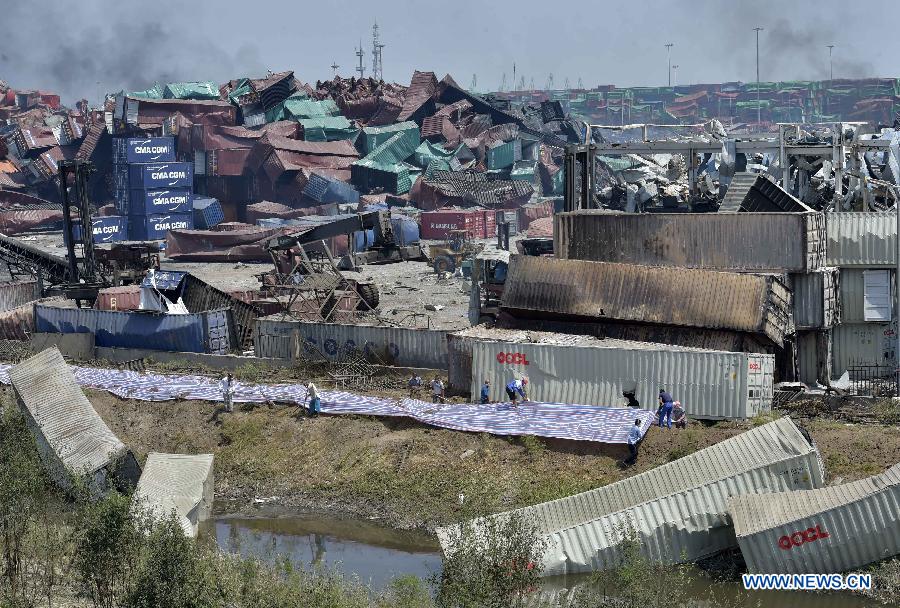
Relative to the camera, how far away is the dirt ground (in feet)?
70.1

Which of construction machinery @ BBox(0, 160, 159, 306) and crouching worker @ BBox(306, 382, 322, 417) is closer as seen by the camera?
crouching worker @ BBox(306, 382, 322, 417)

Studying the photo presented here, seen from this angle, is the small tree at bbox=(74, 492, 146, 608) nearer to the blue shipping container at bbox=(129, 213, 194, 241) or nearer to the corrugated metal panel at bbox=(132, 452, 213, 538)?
the corrugated metal panel at bbox=(132, 452, 213, 538)

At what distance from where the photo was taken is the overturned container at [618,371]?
2262 centimetres

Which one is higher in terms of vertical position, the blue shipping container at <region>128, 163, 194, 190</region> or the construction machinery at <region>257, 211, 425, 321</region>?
the blue shipping container at <region>128, 163, 194, 190</region>

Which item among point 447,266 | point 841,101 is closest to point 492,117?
point 447,266

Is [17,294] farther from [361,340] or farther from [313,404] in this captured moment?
[313,404]

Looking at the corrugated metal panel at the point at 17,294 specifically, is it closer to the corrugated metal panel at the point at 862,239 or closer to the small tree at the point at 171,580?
the corrugated metal panel at the point at 862,239

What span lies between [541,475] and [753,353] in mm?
4943

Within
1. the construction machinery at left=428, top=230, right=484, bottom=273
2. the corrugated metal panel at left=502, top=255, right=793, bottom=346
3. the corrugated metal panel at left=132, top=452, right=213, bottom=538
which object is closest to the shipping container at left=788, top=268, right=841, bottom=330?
the corrugated metal panel at left=502, top=255, right=793, bottom=346

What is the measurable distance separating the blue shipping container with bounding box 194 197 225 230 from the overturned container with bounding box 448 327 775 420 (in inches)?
1671

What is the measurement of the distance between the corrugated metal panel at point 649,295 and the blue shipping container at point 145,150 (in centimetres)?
4096

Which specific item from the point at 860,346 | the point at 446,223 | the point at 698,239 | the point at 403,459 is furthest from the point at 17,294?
the point at 860,346

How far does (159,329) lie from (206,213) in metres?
35.7

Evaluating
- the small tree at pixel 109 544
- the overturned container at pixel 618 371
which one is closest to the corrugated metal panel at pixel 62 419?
the small tree at pixel 109 544
